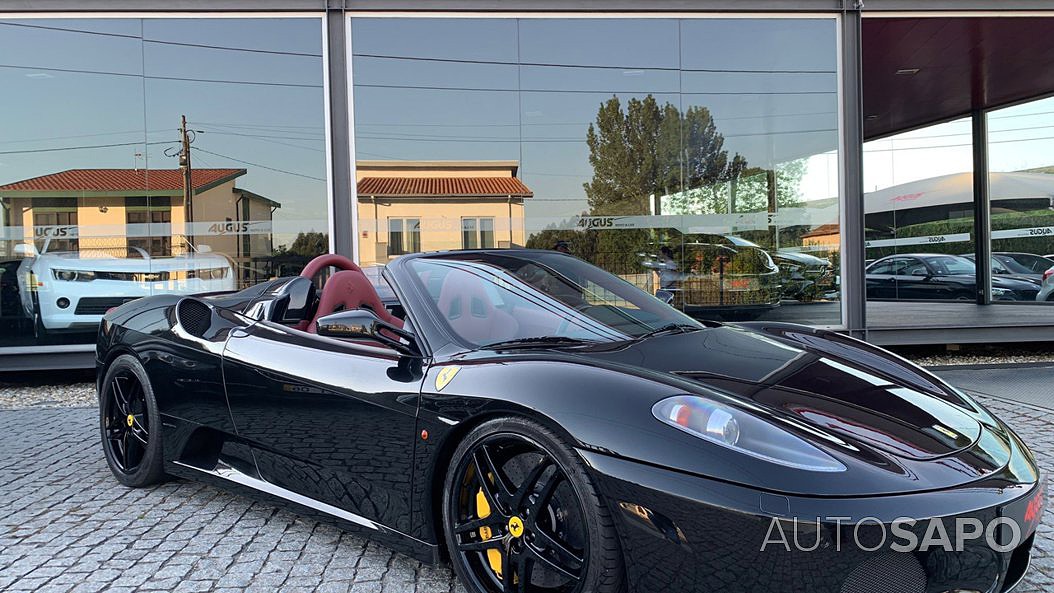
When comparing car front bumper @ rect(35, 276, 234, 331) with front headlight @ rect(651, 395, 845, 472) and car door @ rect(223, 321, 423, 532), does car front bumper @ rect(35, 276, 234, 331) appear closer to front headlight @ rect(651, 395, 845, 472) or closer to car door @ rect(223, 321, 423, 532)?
car door @ rect(223, 321, 423, 532)

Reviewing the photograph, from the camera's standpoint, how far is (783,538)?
1.62 m

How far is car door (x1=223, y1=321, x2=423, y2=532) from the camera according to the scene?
2371mm

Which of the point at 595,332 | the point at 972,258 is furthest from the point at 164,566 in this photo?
the point at 972,258

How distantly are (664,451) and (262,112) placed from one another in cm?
748

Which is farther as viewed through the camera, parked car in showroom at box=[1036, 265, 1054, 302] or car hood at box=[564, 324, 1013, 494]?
parked car in showroom at box=[1036, 265, 1054, 302]

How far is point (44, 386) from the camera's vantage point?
24.5 ft

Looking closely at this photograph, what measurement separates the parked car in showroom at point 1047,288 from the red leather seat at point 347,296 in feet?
38.4

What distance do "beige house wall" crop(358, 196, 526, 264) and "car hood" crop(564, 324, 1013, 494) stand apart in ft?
18.5

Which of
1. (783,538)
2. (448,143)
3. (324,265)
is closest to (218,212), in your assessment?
(448,143)

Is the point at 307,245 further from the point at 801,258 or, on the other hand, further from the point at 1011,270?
the point at 1011,270

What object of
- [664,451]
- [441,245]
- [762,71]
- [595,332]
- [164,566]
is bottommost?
[164,566]

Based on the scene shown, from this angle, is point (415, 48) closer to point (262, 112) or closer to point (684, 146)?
point (262, 112)

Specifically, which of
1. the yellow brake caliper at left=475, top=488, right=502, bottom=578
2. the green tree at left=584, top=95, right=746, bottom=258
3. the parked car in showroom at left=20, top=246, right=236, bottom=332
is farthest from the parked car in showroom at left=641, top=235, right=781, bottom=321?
the yellow brake caliper at left=475, top=488, right=502, bottom=578

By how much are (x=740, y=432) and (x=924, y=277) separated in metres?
13.9
